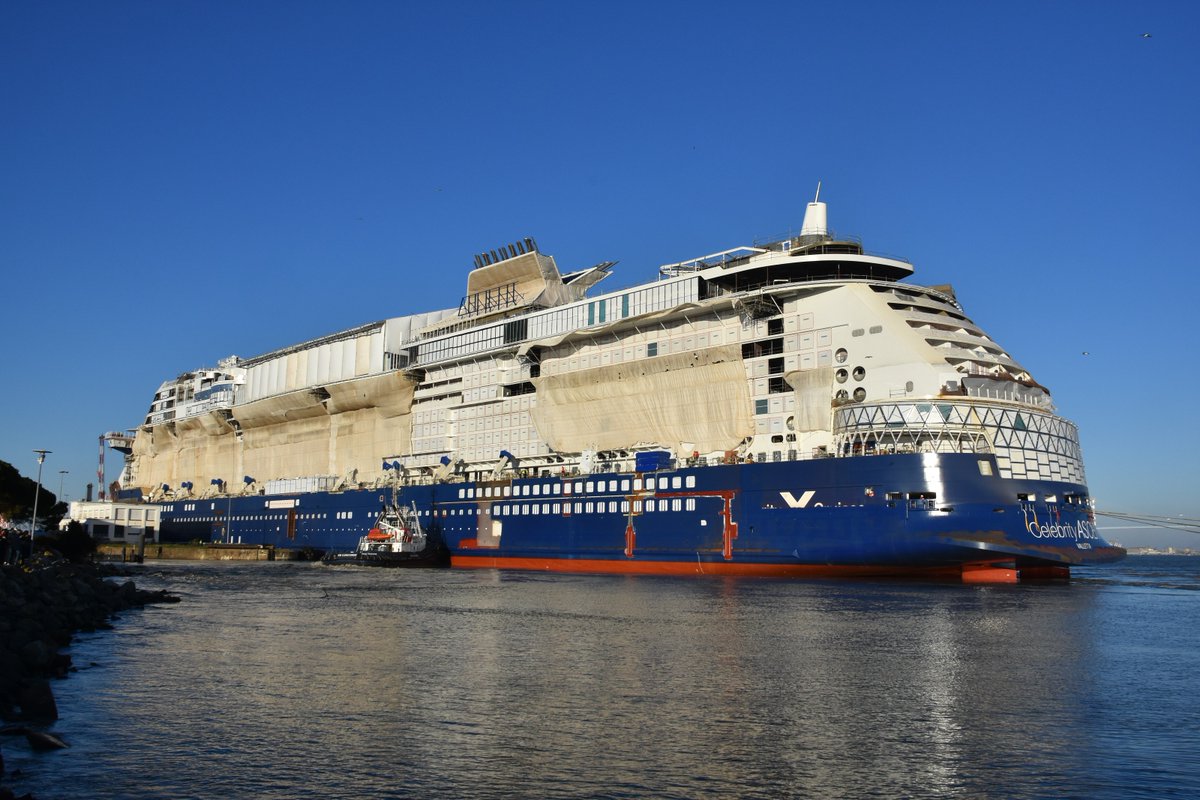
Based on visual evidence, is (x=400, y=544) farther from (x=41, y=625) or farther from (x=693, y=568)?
(x=41, y=625)

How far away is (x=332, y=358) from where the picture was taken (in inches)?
3300

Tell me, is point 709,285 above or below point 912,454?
above

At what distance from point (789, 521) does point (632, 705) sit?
96.7ft

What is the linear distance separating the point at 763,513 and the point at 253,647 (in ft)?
89.8

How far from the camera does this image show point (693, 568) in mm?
48500

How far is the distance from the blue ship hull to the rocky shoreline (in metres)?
22.5

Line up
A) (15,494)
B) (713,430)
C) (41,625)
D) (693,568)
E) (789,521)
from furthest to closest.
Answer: (15,494)
(713,430)
(693,568)
(789,521)
(41,625)

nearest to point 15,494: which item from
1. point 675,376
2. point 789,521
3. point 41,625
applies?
point 675,376

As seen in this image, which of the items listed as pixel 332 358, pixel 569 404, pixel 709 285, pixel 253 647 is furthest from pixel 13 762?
pixel 332 358

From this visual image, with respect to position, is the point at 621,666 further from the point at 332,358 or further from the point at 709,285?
the point at 332,358

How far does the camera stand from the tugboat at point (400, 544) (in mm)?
62438

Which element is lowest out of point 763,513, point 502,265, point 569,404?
point 763,513

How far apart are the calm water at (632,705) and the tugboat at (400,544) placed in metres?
30.6

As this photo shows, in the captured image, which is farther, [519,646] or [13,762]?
[519,646]
